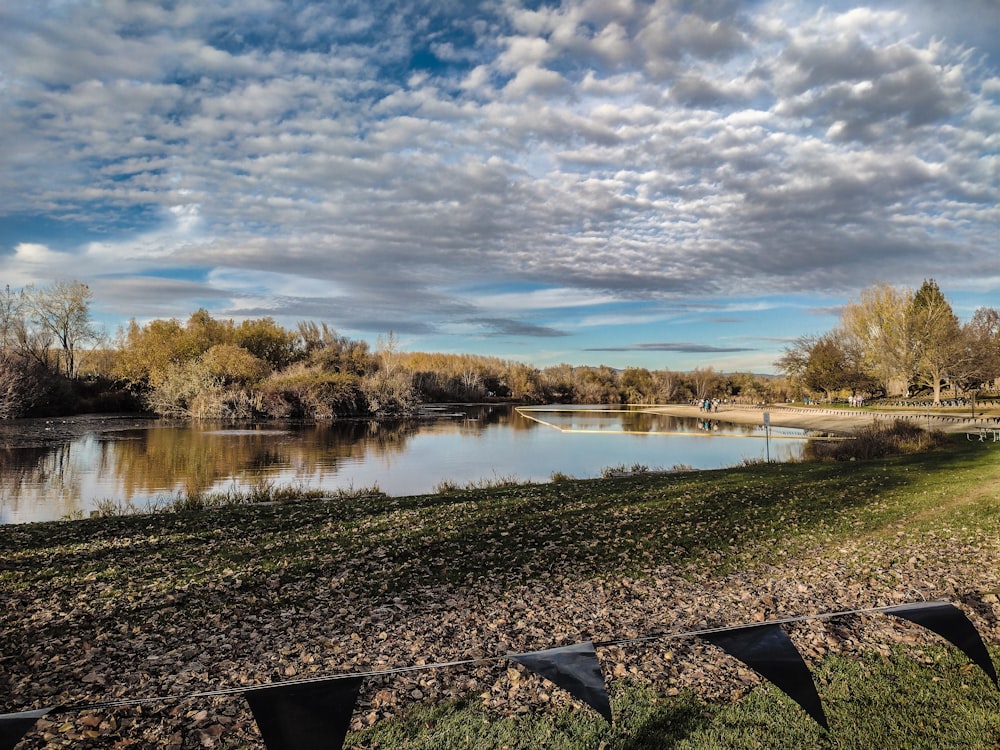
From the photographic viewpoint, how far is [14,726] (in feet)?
7.86

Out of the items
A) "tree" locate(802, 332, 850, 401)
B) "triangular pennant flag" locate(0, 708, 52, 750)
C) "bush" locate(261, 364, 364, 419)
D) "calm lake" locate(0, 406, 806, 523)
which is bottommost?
"calm lake" locate(0, 406, 806, 523)

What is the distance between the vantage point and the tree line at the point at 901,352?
45719 mm

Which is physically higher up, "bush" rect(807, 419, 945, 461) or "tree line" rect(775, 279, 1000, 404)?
"tree line" rect(775, 279, 1000, 404)

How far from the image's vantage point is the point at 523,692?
397 cm

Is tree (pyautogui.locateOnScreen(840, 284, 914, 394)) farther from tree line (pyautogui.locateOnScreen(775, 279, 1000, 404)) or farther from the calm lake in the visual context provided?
the calm lake

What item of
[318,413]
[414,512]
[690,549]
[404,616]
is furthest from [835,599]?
[318,413]

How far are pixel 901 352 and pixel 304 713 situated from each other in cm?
5760

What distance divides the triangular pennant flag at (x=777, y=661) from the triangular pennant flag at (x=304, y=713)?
1.89m

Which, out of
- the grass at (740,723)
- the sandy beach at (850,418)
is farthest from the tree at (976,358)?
the grass at (740,723)

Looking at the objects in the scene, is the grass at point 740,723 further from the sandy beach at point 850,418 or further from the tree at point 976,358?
the tree at point 976,358

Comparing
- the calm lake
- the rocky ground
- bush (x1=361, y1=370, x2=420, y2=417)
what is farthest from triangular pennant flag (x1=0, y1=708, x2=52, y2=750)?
bush (x1=361, y1=370, x2=420, y2=417)

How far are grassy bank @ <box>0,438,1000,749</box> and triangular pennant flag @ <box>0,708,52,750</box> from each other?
4.23 feet

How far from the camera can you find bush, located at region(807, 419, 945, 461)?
1991 cm

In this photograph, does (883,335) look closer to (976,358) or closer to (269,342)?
(976,358)
